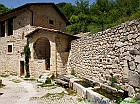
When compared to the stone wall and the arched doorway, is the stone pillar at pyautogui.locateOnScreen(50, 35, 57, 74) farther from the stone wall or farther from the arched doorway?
the stone wall

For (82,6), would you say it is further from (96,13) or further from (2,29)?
(2,29)

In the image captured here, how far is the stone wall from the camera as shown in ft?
14.5

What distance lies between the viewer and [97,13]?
3369 cm

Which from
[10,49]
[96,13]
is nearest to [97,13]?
[96,13]

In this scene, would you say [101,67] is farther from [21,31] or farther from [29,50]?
[21,31]

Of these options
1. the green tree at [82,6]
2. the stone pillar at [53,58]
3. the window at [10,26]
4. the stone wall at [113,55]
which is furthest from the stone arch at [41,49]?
the green tree at [82,6]

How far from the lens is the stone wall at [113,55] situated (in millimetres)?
4418

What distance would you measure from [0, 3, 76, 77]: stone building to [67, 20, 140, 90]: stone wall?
2.26m

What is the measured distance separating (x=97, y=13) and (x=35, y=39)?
22688 millimetres

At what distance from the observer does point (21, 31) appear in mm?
15633

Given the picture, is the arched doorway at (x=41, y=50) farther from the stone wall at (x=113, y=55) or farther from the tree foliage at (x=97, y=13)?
the tree foliage at (x=97, y=13)

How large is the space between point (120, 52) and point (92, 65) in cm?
285

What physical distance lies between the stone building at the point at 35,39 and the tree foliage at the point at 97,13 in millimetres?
5450

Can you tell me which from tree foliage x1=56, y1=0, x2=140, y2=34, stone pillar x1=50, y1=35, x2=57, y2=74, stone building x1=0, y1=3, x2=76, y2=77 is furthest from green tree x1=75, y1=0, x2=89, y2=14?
stone pillar x1=50, y1=35, x2=57, y2=74
